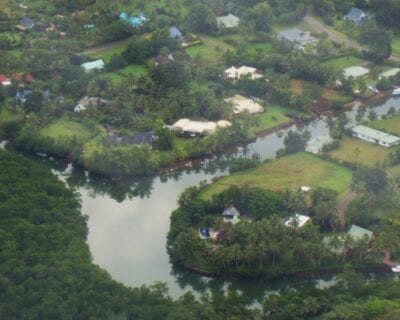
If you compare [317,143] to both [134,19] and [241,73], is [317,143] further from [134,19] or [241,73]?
[134,19]

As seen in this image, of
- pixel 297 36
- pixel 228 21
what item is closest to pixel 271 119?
pixel 297 36

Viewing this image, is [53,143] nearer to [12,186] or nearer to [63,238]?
[12,186]

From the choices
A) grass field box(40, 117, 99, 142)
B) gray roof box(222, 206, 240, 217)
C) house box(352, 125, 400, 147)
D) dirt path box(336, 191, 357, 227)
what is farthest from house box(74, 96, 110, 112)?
dirt path box(336, 191, 357, 227)

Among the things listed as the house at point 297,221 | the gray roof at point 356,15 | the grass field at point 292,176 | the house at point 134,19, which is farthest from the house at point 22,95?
the gray roof at point 356,15

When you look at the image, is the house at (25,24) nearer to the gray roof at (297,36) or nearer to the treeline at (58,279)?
the gray roof at (297,36)

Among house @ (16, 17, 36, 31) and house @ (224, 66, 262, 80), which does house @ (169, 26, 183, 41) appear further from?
house @ (16, 17, 36, 31)
